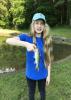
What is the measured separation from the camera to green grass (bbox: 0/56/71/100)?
642 cm

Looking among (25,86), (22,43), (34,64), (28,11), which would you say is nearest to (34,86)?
(34,64)

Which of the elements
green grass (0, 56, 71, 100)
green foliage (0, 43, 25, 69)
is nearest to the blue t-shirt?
green grass (0, 56, 71, 100)

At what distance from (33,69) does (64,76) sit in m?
3.00

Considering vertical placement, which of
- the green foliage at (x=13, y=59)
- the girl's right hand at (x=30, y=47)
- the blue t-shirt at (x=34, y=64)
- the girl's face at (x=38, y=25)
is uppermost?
the girl's face at (x=38, y=25)

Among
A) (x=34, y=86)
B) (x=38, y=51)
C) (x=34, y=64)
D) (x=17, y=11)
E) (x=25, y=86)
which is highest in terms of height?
(x=38, y=51)

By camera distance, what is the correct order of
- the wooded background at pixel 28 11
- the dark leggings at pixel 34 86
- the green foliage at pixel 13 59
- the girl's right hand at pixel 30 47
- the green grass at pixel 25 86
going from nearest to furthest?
1. the girl's right hand at pixel 30 47
2. the dark leggings at pixel 34 86
3. the green grass at pixel 25 86
4. the green foliage at pixel 13 59
5. the wooded background at pixel 28 11

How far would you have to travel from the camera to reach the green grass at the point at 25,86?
21.1 feet

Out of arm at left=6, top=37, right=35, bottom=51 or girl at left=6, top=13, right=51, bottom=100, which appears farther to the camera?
girl at left=6, top=13, right=51, bottom=100

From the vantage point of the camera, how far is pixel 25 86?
22.7 ft

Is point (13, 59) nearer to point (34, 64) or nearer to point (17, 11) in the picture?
point (34, 64)

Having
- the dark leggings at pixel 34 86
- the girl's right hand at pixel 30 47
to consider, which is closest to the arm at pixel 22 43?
the girl's right hand at pixel 30 47

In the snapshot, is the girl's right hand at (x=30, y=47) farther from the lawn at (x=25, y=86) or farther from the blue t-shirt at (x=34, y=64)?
the lawn at (x=25, y=86)

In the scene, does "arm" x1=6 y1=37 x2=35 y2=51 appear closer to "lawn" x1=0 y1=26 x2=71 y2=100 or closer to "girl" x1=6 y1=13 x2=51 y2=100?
"girl" x1=6 y1=13 x2=51 y2=100

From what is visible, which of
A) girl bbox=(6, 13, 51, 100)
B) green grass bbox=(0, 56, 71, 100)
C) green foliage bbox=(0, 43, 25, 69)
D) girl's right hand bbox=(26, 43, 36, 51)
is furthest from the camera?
green foliage bbox=(0, 43, 25, 69)
